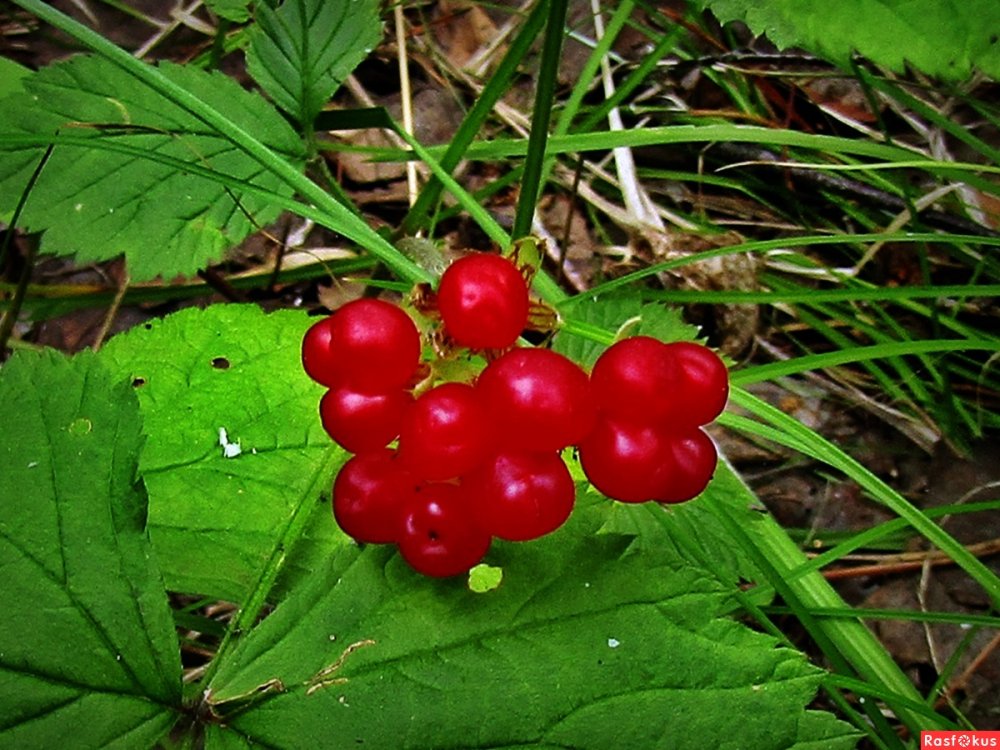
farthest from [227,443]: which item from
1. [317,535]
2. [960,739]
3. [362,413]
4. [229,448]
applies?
[960,739]

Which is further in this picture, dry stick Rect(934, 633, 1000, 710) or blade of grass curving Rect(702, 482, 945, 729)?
dry stick Rect(934, 633, 1000, 710)

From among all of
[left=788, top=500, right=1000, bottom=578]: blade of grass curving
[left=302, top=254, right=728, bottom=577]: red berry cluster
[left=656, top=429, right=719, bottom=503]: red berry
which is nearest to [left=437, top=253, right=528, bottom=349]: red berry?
[left=302, top=254, right=728, bottom=577]: red berry cluster

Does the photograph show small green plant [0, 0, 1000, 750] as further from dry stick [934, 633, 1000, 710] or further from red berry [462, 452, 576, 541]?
dry stick [934, 633, 1000, 710]

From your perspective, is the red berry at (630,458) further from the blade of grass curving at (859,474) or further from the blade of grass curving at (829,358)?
the blade of grass curving at (829,358)

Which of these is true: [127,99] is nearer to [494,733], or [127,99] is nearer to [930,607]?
[494,733]

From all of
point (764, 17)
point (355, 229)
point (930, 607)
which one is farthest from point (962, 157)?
point (355, 229)
